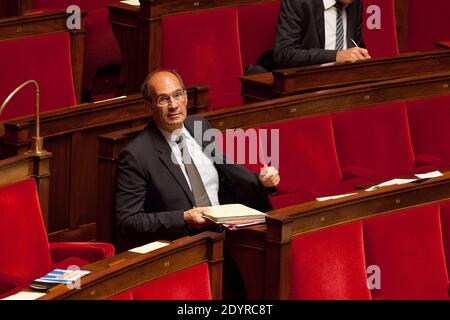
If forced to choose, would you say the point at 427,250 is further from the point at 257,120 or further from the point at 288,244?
the point at 257,120

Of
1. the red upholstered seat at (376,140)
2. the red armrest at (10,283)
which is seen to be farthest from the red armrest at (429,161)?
the red armrest at (10,283)

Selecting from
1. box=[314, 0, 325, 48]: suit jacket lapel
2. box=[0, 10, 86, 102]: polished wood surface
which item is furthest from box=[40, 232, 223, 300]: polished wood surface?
box=[314, 0, 325, 48]: suit jacket lapel

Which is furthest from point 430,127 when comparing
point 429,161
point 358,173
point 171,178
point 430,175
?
point 171,178

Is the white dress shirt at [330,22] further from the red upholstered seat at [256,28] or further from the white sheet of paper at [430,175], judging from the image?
the white sheet of paper at [430,175]

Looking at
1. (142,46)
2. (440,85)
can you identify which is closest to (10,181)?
(142,46)

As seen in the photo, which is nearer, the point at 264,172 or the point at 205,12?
the point at 264,172

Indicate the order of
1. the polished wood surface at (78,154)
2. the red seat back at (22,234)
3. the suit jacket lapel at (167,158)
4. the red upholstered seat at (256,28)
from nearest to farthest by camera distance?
the red seat back at (22,234)
the suit jacket lapel at (167,158)
the polished wood surface at (78,154)
the red upholstered seat at (256,28)

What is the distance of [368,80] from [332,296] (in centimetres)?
61

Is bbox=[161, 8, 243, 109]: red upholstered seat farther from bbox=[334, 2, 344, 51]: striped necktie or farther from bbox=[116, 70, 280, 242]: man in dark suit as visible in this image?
bbox=[116, 70, 280, 242]: man in dark suit

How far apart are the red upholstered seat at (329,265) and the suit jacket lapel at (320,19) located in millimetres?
634

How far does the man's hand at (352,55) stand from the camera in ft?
6.19

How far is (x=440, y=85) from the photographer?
1.87 metres

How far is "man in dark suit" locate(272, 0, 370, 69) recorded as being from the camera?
6.24 ft

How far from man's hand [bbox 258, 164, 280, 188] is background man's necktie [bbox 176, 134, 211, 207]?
3.0 inches
